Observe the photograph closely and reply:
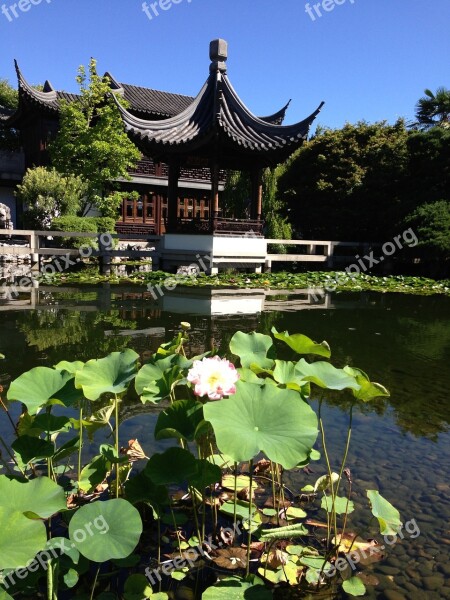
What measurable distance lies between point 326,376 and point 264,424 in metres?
0.44

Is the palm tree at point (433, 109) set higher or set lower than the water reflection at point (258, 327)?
higher

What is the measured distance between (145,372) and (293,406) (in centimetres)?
70

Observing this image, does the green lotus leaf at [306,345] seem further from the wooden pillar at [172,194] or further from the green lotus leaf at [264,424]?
the wooden pillar at [172,194]

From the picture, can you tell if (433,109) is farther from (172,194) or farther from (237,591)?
(237,591)

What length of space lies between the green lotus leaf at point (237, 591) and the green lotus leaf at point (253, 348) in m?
0.86

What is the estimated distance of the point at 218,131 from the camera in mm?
11898

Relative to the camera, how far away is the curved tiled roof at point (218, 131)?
12273mm

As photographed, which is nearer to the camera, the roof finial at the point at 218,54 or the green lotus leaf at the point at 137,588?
the green lotus leaf at the point at 137,588

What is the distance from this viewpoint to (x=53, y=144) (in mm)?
16172

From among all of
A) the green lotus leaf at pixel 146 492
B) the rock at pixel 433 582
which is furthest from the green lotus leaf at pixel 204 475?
the rock at pixel 433 582

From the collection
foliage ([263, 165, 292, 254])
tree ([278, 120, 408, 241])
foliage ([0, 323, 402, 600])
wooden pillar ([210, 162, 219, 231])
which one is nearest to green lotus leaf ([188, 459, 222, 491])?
foliage ([0, 323, 402, 600])

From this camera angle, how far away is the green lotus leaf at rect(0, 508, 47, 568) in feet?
3.77

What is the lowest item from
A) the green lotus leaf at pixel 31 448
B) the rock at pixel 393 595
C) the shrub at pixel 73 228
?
the rock at pixel 393 595

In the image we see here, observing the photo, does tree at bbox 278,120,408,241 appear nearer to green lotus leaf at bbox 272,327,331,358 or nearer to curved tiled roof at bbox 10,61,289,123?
curved tiled roof at bbox 10,61,289,123
